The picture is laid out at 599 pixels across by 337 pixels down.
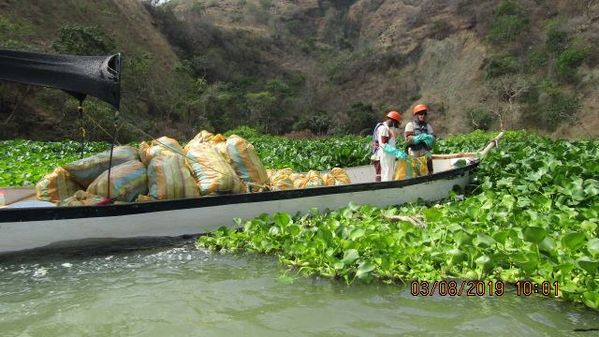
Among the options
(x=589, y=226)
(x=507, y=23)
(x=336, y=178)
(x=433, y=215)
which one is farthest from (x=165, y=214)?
(x=507, y=23)

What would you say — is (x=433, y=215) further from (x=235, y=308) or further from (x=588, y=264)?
(x=235, y=308)

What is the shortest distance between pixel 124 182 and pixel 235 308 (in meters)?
2.73

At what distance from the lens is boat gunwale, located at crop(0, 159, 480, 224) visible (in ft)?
16.5

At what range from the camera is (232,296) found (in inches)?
166

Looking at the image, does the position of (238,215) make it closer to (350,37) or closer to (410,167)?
(410,167)

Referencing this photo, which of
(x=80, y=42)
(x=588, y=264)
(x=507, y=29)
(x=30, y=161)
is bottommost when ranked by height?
(x=588, y=264)

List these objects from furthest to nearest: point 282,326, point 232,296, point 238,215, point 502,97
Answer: point 502,97
point 238,215
point 232,296
point 282,326

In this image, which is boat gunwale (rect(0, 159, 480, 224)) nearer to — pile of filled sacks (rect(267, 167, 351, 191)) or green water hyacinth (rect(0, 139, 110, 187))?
pile of filled sacks (rect(267, 167, 351, 191))

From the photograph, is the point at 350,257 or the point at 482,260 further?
the point at 350,257

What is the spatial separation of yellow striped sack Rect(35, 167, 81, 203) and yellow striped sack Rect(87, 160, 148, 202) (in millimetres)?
407

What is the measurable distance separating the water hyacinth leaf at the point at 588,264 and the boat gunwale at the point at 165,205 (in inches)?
144

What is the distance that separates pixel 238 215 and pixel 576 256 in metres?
3.78

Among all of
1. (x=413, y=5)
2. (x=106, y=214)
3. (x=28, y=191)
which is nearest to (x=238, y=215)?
(x=106, y=214)

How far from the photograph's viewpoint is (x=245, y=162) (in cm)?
692
